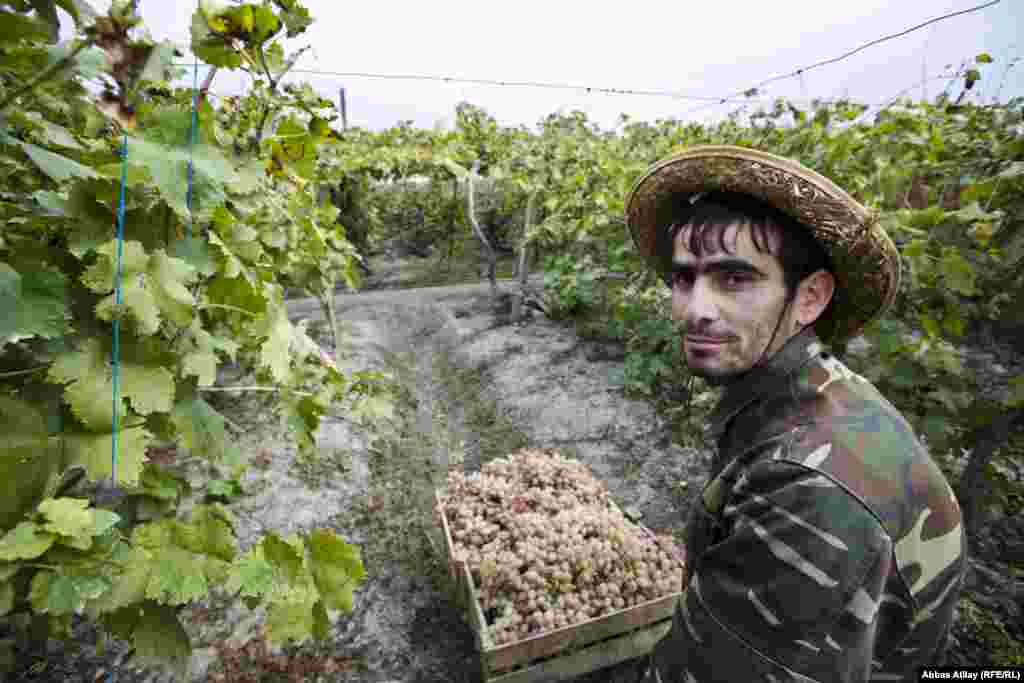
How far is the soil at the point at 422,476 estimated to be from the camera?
9.63 feet

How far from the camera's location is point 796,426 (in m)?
1.14

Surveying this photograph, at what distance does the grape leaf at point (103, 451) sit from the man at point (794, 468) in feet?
4.07

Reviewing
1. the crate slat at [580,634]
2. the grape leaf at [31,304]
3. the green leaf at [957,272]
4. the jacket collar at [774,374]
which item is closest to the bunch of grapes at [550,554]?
the crate slat at [580,634]

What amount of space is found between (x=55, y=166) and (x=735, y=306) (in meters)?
1.55

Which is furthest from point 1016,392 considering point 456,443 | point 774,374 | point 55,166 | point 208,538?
point 456,443

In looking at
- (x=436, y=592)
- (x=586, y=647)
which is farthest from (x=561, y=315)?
(x=586, y=647)

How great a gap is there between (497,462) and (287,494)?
1.98 metres

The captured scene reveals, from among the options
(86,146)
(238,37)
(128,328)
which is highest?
(238,37)

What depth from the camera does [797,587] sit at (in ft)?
3.15

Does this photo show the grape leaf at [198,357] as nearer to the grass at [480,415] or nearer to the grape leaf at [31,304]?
the grape leaf at [31,304]

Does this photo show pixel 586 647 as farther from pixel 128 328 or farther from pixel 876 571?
pixel 128 328

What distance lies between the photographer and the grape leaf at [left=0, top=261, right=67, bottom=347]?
2.79 feet

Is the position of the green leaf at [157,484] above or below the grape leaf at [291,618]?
above

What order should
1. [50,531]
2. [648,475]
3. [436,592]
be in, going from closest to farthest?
[50,531], [436,592], [648,475]
